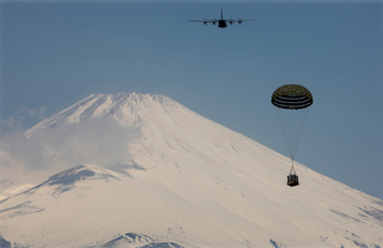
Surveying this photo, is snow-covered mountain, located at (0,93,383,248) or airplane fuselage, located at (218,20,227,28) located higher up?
airplane fuselage, located at (218,20,227,28)

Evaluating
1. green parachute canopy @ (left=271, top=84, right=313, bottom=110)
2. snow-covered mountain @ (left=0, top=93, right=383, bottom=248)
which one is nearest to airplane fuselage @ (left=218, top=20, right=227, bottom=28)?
green parachute canopy @ (left=271, top=84, right=313, bottom=110)

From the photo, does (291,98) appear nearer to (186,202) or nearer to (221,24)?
(221,24)

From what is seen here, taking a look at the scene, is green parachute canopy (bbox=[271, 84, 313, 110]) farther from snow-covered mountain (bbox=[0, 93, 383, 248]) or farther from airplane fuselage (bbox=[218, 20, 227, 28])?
snow-covered mountain (bbox=[0, 93, 383, 248])

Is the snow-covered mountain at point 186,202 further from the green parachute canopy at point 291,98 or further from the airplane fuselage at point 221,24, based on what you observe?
the green parachute canopy at point 291,98

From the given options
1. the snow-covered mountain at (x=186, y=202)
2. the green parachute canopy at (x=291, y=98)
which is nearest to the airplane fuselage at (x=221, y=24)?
the green parachute canopy at (x=291, y=98)

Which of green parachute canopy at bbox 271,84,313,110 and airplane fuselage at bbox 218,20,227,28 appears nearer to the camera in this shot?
green parachute canopy at bbox 271,84,313,110
